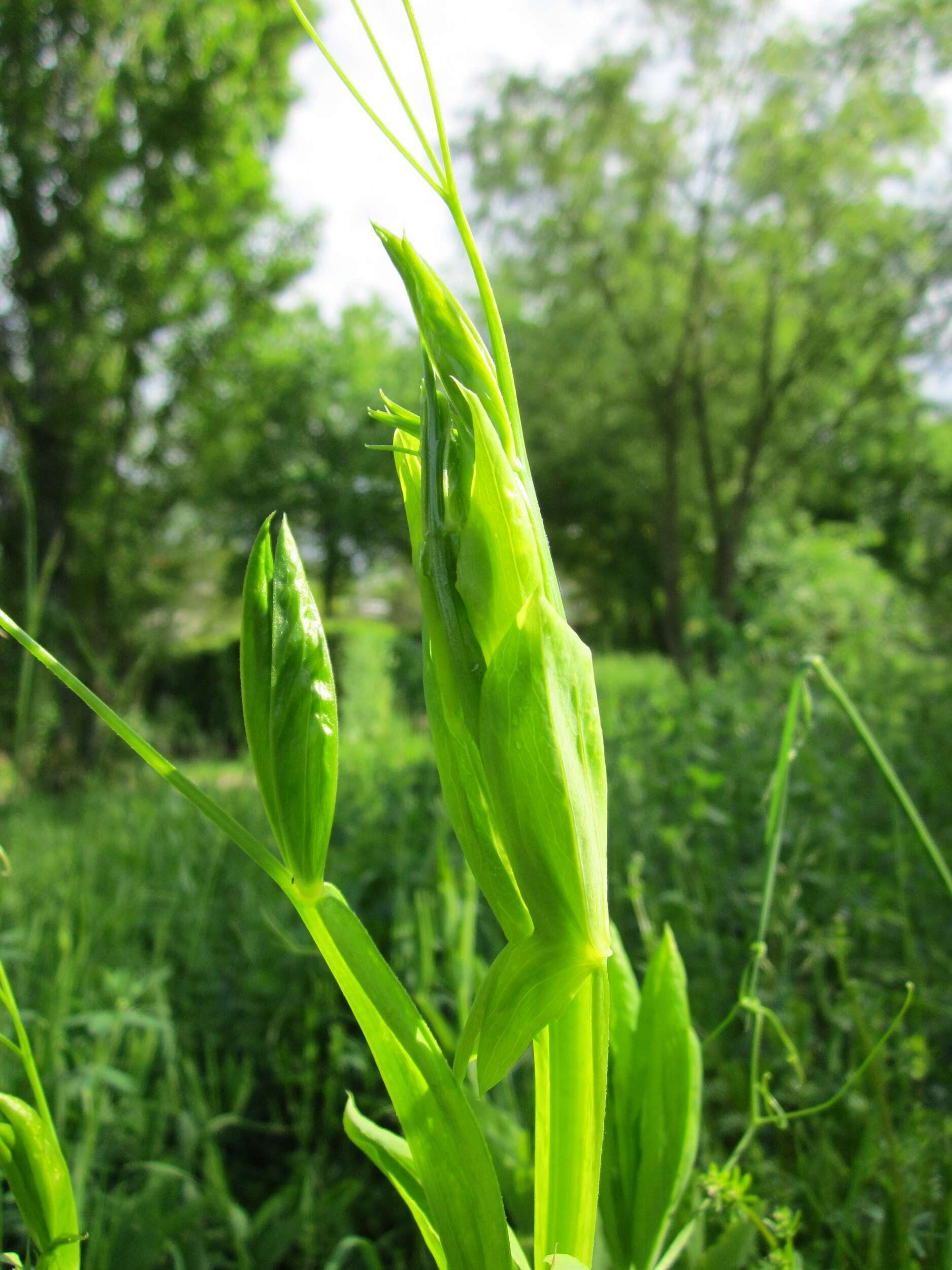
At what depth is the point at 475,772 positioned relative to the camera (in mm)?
427

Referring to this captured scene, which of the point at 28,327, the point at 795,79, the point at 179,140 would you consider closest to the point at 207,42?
the point at 179,140

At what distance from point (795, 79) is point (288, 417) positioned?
11624mm

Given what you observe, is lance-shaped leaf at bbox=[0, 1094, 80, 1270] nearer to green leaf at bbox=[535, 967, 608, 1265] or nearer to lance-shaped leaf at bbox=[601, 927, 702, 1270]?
green leaf at bbox=[535, 967, 608, 1265]

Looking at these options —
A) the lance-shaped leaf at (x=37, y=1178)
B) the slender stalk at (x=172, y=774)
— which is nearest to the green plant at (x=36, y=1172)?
the lance-shaped leaf at (x=37, y=1178)

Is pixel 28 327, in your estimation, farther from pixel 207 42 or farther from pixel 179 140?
pixel 207 42

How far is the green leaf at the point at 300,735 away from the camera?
16.4 inches

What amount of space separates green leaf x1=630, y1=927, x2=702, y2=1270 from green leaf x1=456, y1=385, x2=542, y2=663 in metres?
0.31

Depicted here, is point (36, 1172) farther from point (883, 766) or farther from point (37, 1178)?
point (883, 766)

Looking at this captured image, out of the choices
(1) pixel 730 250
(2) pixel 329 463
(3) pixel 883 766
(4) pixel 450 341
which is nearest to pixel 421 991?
(3) pixel 883 766

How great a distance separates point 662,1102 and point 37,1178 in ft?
1.27

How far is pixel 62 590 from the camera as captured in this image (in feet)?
21.8

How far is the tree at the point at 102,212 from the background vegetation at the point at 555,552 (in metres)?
0.04

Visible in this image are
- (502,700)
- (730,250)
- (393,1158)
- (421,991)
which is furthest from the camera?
(730,250)

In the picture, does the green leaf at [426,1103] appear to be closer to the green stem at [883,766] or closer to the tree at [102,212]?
the green stem at [883,766]
